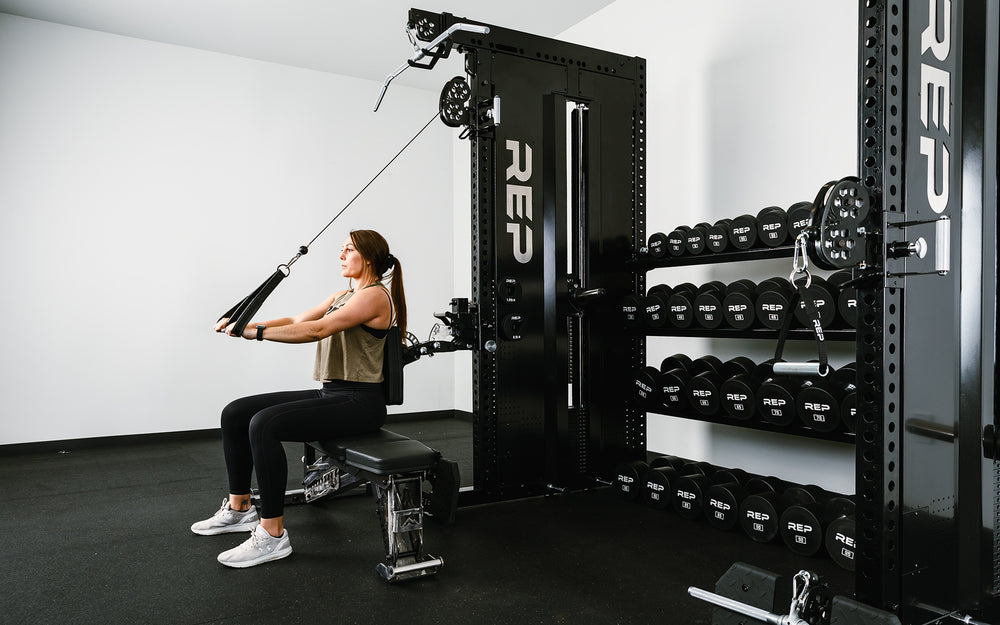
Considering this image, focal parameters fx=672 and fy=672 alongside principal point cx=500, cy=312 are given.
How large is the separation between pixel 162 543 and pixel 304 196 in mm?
3429

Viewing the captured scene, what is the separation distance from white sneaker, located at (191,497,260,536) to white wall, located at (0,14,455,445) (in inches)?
97.8

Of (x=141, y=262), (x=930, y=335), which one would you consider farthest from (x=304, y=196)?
(x=930, y=335)

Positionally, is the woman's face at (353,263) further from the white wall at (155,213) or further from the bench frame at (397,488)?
the white wall at (155,213)

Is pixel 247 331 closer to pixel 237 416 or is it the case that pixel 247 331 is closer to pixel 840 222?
pixel 237 416

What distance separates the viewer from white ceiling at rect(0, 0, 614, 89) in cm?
447

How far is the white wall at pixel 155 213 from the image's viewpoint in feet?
15.2

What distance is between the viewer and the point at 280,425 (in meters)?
2.53

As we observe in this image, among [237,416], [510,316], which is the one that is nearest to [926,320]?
[510,316]

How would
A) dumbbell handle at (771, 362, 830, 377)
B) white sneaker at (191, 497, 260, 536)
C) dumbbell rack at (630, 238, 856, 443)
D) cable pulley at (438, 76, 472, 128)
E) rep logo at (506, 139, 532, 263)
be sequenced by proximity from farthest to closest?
rep logo at (506, 139, 532, 263), cable pulley at (438, 76, 472, 128), white sneaker at (191, 497, 260, 536), dumbbell rack at (630, 238, 856, 443), dumbbell handle at (771, 362, 830, 377)

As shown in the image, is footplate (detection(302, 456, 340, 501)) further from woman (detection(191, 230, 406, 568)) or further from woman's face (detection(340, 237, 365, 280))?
woman's face (detection(340, 237, 365, 280))

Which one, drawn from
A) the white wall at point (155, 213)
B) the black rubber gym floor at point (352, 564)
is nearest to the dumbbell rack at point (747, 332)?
the black rubber gym floor at point (352, 564)

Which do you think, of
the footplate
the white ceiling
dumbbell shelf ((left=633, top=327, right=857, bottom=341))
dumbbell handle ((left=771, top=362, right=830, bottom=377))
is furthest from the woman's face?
the white ceiling

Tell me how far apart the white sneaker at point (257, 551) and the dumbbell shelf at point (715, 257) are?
2158 millimetres

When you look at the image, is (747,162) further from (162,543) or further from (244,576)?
(162,543)
